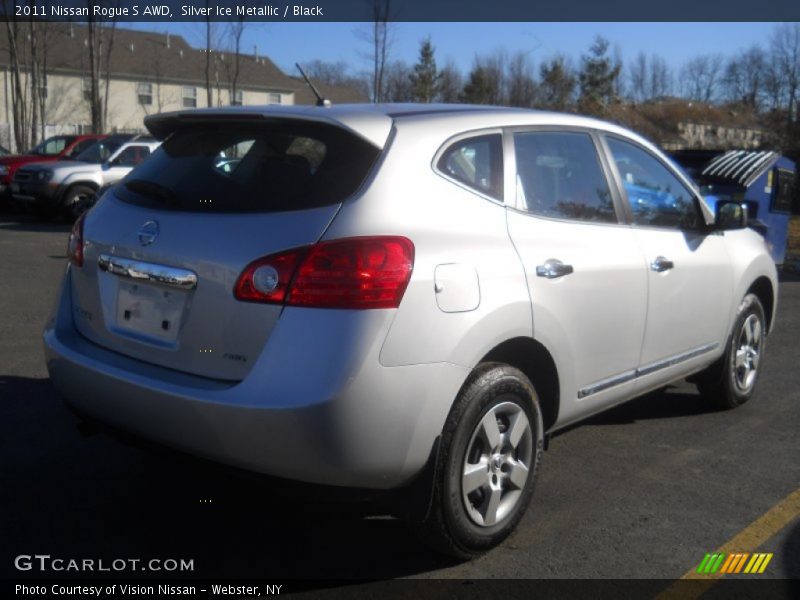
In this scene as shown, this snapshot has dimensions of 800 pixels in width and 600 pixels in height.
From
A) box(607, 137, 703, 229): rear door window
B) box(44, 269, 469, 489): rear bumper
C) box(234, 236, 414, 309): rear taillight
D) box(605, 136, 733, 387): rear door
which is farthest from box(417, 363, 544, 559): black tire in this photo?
box(607, 137, 703, 229): rear door window

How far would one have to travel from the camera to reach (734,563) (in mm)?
3723

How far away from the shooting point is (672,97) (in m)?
58.8

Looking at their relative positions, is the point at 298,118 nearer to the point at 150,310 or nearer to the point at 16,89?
the point at 150,310

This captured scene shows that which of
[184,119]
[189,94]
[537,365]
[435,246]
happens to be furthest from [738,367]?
[189,94]

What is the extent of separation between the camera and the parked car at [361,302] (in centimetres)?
316

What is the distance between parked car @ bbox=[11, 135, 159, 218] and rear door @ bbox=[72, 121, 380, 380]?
14.0 meters

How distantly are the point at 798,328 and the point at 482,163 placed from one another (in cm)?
627

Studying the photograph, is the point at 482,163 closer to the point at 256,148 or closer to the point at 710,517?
the point at 256,148

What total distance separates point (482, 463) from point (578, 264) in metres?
1.05

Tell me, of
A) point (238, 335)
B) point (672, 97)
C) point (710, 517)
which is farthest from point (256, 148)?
point (672, 97)

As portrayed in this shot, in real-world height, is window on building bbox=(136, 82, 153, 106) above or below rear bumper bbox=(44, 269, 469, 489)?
above

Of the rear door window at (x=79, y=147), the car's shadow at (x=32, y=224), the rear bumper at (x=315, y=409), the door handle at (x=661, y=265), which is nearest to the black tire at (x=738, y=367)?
the door handle at (x=661, y=265)

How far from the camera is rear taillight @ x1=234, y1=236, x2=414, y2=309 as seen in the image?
317 centimetres

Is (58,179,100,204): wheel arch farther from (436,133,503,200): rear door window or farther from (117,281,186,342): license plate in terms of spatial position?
(436,133,503,200): rear door window
